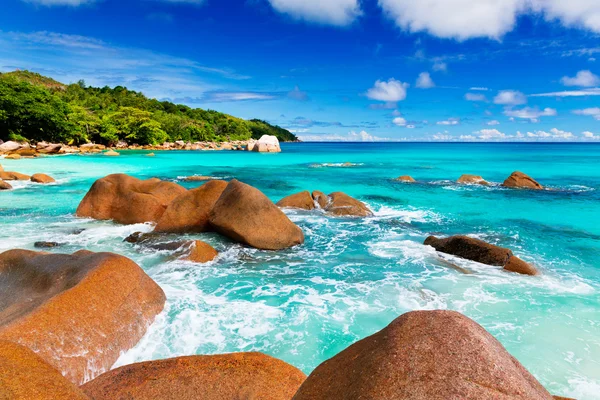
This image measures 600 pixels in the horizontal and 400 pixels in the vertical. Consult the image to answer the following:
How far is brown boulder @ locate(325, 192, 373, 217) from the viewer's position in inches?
687

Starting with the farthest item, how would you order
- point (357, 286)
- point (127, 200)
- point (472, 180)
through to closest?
point (472, 180)
point (127, 200)
point (357, 286)

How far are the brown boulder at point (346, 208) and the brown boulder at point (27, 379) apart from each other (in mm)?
14733

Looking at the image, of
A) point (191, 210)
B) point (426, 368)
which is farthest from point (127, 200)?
point (426, 368)

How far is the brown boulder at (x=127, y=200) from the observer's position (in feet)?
47.1

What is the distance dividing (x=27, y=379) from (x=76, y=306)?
291cm

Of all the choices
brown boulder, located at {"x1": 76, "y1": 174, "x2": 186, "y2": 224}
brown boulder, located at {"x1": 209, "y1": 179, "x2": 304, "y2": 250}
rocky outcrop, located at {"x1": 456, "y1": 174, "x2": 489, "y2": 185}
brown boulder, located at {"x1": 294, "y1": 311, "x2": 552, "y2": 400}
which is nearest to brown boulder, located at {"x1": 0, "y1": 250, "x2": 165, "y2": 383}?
brown boulder, located at {"x1": 294, "y1": 311, "x2": 552, "y2": 400}

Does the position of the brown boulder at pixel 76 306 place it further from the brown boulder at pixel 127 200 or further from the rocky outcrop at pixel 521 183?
the rocky outcrop at pixel 521 183

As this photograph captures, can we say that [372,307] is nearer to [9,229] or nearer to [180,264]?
[180,264]

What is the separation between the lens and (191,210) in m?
13.2

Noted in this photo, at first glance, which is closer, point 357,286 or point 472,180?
point 357,286

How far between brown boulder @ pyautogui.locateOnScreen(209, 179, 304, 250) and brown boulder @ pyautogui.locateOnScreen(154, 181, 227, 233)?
1169mm

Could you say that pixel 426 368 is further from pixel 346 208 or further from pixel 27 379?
pixel 346 208

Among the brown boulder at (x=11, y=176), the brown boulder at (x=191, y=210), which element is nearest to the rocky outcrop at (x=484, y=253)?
Answer: the brown boulder at (x=191, y=210)

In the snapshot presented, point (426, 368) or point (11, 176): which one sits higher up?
point (426, 368)
